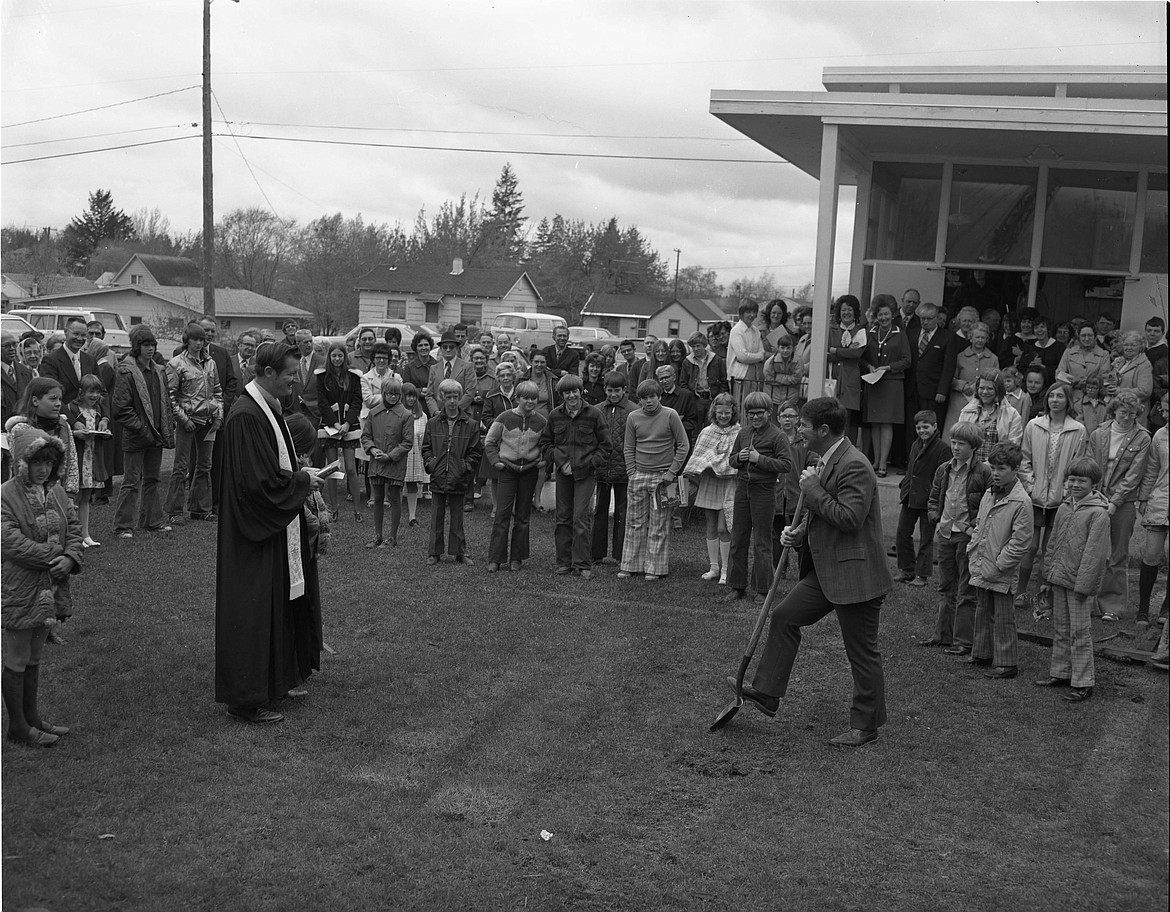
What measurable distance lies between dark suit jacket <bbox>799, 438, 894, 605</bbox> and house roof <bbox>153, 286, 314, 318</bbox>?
54766 millimetres

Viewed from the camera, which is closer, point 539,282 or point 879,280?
point 879,280

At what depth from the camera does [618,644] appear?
354 inches

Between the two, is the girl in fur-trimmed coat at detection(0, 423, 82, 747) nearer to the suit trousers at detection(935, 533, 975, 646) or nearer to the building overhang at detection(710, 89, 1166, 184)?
the suit trousers at detection(935, 533, 975, 646)

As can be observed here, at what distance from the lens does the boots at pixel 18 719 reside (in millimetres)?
A: 6160

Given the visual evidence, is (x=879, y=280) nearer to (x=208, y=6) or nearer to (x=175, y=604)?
(x=175, y=604)

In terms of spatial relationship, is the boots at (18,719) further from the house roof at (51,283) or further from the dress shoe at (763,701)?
the house roof at (51,283)

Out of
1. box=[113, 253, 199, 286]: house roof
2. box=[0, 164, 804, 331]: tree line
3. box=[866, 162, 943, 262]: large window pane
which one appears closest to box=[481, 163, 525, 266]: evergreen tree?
box=[0, 164, 804, 331]: tree line

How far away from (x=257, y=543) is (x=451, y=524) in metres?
4.61

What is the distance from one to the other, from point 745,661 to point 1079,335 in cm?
708

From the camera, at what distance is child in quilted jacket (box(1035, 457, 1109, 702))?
795 centimetres

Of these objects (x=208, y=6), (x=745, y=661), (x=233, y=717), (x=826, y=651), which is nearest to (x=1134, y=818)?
(x=745, y=661)

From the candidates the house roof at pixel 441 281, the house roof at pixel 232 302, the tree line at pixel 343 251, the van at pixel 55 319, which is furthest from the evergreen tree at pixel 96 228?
the van at pixel 55 319

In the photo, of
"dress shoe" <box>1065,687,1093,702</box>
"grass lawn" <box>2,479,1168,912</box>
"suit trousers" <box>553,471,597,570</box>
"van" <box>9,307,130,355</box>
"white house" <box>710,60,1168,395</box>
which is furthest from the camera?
"van" <box>9,307,130,355</box>

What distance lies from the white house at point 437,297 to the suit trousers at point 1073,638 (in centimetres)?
4869
